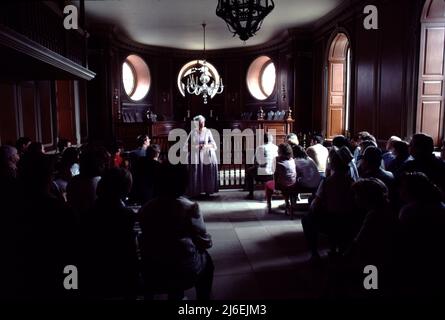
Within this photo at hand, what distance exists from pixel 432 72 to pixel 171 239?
525 centimetres

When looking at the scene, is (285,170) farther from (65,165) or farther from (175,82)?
(175,82)

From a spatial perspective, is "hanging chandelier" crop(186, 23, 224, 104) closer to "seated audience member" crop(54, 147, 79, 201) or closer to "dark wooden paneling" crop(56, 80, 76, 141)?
"dark wooden paneling" crop(56, 80, 76, 141)

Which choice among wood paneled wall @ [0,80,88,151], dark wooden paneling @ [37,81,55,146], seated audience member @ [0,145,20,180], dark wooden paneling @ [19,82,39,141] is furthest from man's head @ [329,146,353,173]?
dark wooden paneling @ [37,81,55,146]

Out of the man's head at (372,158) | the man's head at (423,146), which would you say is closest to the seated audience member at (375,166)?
the man's head at (372,158)

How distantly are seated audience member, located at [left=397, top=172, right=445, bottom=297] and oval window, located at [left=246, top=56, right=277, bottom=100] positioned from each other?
35.3 ft

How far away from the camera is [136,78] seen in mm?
12570

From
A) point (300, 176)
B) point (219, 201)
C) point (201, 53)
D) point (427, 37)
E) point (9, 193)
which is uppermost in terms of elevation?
point (201, 53)

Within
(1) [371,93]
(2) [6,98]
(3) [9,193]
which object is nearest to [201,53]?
(1) [371,93]

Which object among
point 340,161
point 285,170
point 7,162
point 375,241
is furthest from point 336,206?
point 7,162

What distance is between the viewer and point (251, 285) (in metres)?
3.21

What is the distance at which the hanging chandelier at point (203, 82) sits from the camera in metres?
11.0
